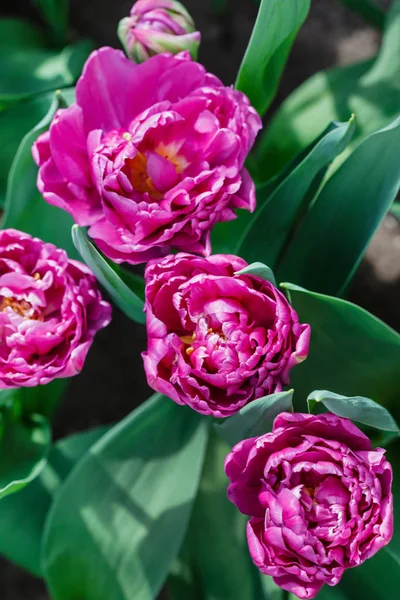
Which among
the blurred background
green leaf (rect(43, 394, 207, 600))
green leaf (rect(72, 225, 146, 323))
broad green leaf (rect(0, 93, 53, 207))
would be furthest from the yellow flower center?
the blurred background

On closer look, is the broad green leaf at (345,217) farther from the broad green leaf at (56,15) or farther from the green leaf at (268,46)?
the broad green leaf at (56,15)

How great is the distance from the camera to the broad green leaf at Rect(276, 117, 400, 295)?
0.63 metres

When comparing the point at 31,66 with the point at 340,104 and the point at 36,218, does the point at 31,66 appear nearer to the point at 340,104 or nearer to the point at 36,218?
the point at 36,218

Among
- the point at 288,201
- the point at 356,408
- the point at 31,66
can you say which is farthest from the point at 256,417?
the point at 31,66

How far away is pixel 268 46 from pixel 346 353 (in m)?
0.26

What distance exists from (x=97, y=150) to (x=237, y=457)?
239 mm

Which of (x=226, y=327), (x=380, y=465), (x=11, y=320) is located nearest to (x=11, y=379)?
(x=11, y=320)

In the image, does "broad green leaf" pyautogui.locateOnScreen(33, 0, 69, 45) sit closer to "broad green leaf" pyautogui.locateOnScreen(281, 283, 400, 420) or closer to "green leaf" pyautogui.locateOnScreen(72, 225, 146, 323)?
"green leaf" pyautogui.locateOnScreen(72, 225, 146, 323)

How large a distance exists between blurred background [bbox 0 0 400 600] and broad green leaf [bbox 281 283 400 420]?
34cm

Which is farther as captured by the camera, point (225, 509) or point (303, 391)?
point (225, 509)

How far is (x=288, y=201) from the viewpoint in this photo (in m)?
0.66

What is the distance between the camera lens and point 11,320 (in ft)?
1.94

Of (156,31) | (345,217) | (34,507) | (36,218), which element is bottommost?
(34,507)

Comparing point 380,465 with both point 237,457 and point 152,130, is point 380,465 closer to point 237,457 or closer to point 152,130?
point 237,457
